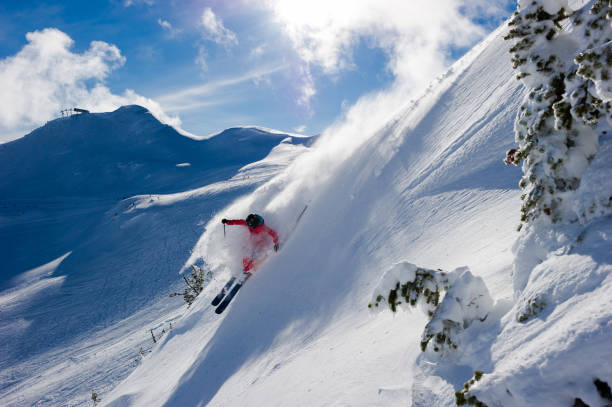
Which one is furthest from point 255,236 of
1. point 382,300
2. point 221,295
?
point 382,300

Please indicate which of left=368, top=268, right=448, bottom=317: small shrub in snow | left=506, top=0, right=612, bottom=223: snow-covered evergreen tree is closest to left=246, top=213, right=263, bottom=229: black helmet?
left=368, top=268, right=448, bottom=317: small shrub in snow

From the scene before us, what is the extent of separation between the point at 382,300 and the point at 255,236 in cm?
830

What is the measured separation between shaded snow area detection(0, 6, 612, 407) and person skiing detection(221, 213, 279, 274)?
476 mm

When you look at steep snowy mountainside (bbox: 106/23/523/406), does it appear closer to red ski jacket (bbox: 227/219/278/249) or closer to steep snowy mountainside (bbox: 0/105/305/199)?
red ski jacket (bbox: 227/219/278/249)

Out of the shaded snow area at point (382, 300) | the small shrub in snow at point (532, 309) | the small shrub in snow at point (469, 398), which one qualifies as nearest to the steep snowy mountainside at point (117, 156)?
the shaded snow area at point (382, 300)

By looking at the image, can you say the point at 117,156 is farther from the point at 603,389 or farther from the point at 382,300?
the point at 603,389

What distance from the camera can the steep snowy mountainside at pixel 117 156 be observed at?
254ft

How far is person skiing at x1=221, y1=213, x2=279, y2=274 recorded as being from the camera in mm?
10603

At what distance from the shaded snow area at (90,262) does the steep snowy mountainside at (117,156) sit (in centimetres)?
59

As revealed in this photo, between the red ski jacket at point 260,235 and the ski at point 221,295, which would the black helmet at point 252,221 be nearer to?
the red ski jacket at point 260,235

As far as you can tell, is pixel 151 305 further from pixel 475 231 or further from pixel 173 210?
pixel 475 231

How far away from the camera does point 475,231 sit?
593 cm

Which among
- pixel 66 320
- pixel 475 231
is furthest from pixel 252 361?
pixel 66 320

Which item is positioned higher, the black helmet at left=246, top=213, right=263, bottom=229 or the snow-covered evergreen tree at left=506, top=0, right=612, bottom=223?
the black helmet at left=246, top=213, right=263, bottom=229
